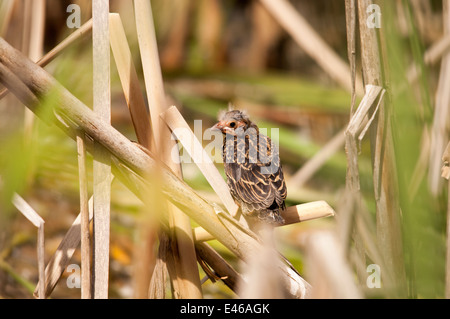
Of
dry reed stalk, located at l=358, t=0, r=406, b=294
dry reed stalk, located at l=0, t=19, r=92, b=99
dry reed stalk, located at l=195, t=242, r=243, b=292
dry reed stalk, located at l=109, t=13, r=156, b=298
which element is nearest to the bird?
dry reed stalk, located at l=195, t=242, r=243, b=292

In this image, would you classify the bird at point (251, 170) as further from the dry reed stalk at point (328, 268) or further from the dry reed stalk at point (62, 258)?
the dry reed stalk at point (328, 268)

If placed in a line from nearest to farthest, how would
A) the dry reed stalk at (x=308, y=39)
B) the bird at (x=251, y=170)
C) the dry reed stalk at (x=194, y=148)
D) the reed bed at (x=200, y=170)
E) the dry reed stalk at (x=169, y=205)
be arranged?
the reed bed at (x=200, y=170)
the dry reed stalk at (x=169, y=205)
the dry reed stalk at (x=194, y=148)
the bird at (x=251, y=170)
the dry reed stalk at (x=308, y=39)

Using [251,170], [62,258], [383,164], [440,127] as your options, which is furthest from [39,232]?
[440,127]

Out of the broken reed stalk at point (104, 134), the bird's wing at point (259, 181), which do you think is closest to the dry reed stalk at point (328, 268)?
the broken reed stalk at point (104, 134)

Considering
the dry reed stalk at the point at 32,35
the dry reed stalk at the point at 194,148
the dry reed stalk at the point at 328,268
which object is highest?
the dry reed stalk at the point at 32,35

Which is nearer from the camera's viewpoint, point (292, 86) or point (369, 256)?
point (369, 256)

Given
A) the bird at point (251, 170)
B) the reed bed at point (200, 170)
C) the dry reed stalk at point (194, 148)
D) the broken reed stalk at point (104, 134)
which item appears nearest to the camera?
the reed bed at point (200, 170)

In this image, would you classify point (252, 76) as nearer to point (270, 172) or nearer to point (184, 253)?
point (270, 172)
